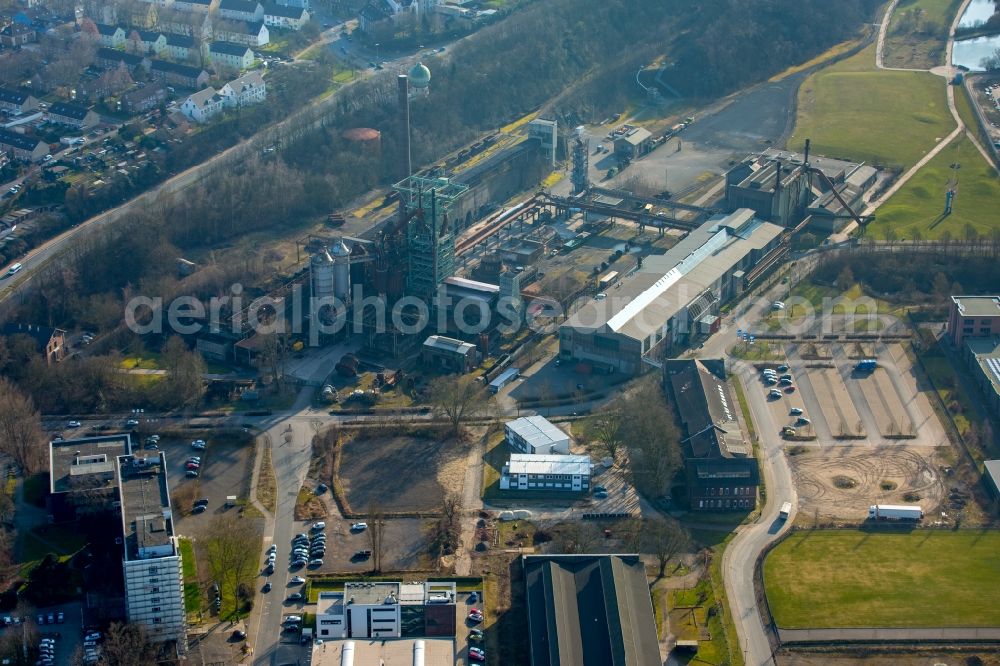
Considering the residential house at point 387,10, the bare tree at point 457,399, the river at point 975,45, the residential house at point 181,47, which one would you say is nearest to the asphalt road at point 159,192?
the residential house at point 387,10

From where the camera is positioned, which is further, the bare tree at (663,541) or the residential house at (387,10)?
the residential house at (387,10)

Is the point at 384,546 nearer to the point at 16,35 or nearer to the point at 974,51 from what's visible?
the point at 16,35

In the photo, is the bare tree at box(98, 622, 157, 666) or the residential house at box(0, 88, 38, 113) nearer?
the bare tree at box(98, 622, 157, 666)

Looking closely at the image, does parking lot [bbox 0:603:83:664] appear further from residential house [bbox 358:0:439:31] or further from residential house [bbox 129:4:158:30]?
residential house [bbox 129:4:158:30]

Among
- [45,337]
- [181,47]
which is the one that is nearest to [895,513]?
[45,337]

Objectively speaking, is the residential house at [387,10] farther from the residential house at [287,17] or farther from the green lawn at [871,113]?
the green lawn at [871,113]

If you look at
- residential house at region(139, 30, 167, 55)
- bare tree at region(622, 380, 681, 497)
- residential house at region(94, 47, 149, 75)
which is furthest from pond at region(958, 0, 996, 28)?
bare tree at region(622, 380, 681, 497)
